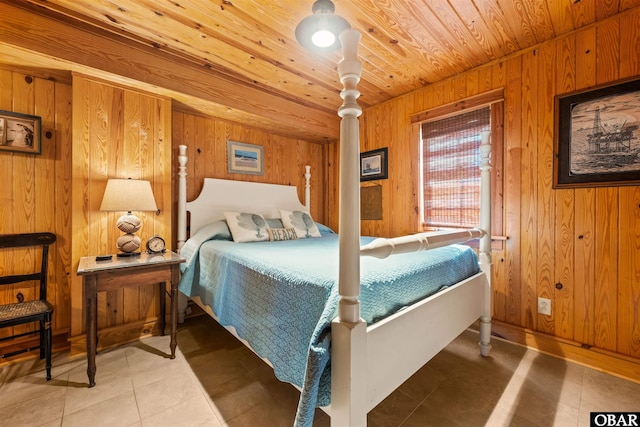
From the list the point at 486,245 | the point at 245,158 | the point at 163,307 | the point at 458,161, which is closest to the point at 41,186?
the point at 163,307

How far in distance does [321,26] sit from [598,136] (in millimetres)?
1927

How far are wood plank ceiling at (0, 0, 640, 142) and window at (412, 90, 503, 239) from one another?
14.2 inches

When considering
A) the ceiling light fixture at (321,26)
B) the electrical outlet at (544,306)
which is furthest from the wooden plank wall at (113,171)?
the electrical outlet at (544,306)

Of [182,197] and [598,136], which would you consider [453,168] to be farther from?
[182,197]

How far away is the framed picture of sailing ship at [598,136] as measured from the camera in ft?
5.55

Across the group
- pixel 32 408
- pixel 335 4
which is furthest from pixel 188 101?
pixel 32 408

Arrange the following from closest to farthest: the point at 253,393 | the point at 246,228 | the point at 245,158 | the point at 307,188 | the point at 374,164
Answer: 1. the point at 253,393
2. the point at 246,228
3. the point at 245,158
4. the point at 374,164
5. the point at 307,188

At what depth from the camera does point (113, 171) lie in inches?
81.0

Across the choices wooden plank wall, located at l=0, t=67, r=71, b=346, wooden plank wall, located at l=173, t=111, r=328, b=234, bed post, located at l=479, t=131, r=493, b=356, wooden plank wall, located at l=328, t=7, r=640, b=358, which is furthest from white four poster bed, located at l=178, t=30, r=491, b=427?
wooden plank wall, located at l=173, t=111, r=328, b=234

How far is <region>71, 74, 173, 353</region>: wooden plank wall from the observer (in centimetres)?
193

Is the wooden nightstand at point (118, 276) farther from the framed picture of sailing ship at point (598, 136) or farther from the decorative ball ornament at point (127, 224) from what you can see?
the framed picture of sailing ship at point (598, 136)

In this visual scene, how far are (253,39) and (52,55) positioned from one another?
1.23 m

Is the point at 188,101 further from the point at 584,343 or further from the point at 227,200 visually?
the point at 584,343

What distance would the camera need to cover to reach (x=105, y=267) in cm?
163
